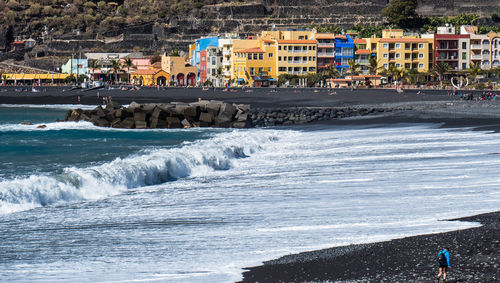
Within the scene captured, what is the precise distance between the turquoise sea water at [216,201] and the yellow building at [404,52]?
223ft

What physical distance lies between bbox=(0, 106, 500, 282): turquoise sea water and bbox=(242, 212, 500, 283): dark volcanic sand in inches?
19.4

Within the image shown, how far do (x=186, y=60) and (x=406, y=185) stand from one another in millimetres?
94309

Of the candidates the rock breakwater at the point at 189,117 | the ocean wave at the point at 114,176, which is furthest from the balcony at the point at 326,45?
the ocean wave at the point at 114,176

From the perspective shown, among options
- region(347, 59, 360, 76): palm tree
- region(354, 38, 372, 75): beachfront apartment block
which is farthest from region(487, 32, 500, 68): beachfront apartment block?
region(347, 59, 360, 76): palm tree

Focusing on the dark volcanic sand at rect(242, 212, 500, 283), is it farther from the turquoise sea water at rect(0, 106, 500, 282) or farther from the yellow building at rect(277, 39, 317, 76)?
the yellow building at rect(277, 39, 317, 76)

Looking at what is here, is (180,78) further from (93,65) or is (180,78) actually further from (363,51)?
(363,51)

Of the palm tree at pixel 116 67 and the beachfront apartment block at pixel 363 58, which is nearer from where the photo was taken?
the beachfront apartment block at pixel 363 58

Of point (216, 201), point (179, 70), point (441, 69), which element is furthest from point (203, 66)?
point (216, 201)

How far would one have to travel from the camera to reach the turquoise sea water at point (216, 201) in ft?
42.5

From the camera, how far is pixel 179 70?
A: 107m

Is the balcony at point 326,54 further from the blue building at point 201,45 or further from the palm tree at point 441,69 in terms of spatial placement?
the blue building at point 201,45

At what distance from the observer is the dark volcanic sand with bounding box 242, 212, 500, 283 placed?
36.3 feet

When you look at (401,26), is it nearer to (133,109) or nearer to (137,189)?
(133,109)

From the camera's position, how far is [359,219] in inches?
603
